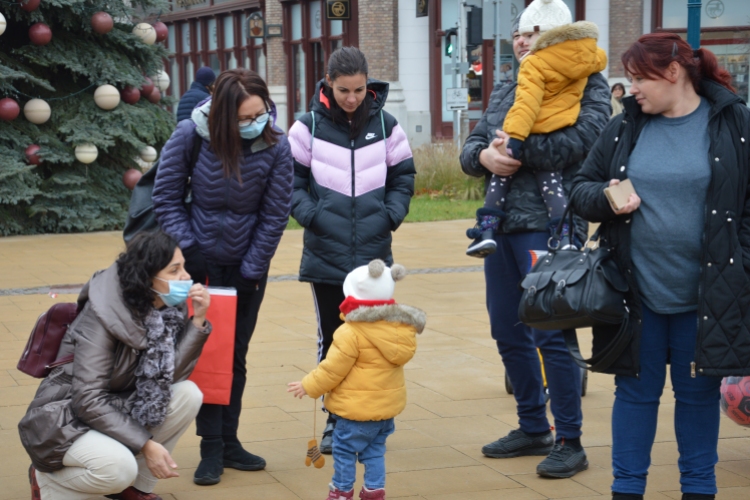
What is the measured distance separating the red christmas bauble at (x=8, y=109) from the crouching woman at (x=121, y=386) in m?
10.00

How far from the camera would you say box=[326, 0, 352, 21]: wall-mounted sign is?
28688mm

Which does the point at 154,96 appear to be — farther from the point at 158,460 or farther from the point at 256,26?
the point at 256,26

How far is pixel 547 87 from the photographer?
471cm

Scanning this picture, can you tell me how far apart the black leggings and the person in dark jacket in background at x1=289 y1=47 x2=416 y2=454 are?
0.46 m

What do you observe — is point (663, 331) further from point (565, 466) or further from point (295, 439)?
point (295, 439)

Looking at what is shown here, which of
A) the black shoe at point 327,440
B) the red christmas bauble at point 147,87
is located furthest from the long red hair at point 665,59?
the red christmas bauble at point 147,87

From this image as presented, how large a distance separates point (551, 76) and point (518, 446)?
1.75 metres

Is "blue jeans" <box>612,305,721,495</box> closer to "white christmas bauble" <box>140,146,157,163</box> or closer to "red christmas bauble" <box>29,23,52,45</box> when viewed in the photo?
"red christmas bauble" <box>29,23,52,45</box>

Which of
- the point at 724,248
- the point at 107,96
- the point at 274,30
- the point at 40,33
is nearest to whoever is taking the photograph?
the point at 724,248

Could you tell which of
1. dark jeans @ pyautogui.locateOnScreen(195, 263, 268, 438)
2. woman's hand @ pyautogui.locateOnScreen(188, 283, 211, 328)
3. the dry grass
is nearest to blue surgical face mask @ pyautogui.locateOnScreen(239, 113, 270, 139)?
dark jeans @ pyautogui.locateOnScreen(195, 263, 268, 438)

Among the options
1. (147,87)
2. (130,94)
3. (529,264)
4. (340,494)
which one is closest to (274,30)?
(147,87)

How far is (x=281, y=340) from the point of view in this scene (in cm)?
766

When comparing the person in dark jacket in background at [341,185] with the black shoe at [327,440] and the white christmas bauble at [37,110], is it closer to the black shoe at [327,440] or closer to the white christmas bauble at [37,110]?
the black shoe at [327,440]

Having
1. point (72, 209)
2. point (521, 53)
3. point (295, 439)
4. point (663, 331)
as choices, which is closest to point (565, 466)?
point (663, 331)
